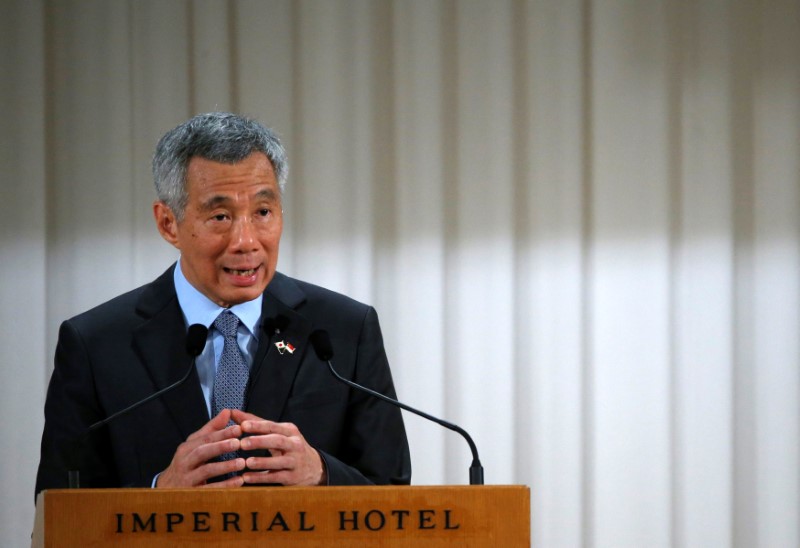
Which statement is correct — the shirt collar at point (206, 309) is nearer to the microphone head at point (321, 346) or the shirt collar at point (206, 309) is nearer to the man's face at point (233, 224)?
the man's face at point (233, 224)

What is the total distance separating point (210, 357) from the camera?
86.8 inches

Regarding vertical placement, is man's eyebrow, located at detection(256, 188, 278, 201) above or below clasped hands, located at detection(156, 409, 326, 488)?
above

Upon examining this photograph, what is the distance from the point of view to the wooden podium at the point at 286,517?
5.20 ft

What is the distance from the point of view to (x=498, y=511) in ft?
5.33

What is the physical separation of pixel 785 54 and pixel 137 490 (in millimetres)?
2967

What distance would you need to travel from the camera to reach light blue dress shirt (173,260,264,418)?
7.22 feet

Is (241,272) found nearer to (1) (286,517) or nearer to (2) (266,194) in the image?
(2) (266,194)

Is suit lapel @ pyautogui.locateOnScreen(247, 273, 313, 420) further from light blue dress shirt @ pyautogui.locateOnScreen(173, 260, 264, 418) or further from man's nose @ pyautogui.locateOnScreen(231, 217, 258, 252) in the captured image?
man's nose @ pyautogui.locateOnScreen(231, 217, 258, 252)

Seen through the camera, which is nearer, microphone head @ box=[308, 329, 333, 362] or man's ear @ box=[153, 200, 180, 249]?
microphone head @ box=[308, 329, 333, 362]

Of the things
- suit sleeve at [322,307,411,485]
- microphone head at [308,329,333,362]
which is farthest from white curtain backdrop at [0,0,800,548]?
microphone head at [308,329,333,362]

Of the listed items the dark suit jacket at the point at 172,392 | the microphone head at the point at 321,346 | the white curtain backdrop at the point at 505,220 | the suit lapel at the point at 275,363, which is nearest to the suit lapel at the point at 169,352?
the dark suit jacket at the point at 172,392

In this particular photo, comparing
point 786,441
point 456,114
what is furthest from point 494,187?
point 786,441

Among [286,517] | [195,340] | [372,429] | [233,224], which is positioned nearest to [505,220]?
[372,429]

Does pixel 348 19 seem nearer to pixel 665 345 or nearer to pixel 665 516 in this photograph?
pixel 665 345
